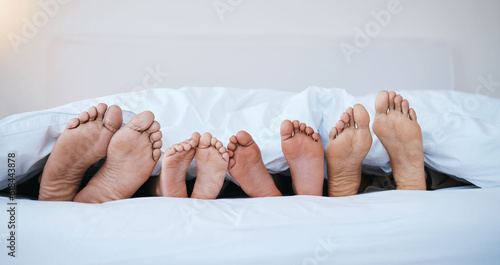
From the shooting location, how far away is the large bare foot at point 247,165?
0.82 m

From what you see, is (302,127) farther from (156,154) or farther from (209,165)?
(156,154)

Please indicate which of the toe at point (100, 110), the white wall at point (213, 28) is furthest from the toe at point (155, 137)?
the white wall at point (213, 28)

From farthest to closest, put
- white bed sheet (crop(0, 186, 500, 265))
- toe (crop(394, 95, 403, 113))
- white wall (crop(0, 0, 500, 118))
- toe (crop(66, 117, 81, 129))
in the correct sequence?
1. white wall (crop(0, 0, 500, 118))
2. toe (crop(394, 95, 403, 113))
3. toe (crop(66, 117, 81, 129))
4. white bed sheet (crop(0, 186, 500, 265))

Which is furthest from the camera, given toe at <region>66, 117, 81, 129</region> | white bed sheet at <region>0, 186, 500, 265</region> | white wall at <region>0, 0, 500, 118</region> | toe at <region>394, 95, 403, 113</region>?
white wall at <region>0, 0, 500, 118</region>

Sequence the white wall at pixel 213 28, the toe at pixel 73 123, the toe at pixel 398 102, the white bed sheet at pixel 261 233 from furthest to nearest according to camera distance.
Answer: the white wall at pixel 213 28
the toe at pixel 398 102
the toe at pixel 73 123
the white bed sheet at pixel 261 233

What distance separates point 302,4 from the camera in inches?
65.4

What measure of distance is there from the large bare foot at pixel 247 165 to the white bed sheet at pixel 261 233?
123 mm

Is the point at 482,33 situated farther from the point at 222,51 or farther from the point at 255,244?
the point at 255,244

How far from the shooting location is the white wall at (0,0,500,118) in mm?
1517

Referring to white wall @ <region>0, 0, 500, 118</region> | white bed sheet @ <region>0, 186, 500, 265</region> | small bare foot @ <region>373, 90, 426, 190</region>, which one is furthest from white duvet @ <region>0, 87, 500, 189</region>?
white wall @ <region>0, 0, 500, 118</region>

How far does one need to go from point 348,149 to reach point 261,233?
0.32 metres

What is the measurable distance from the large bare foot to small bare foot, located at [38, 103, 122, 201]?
264mm

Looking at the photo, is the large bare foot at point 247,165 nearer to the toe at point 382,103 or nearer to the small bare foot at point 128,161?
the small bare foot at point 128,161

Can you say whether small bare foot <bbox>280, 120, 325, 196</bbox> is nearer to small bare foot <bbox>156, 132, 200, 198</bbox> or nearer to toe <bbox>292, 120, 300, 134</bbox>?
toe <bbox>292, 120, 300, 134</bbox>
